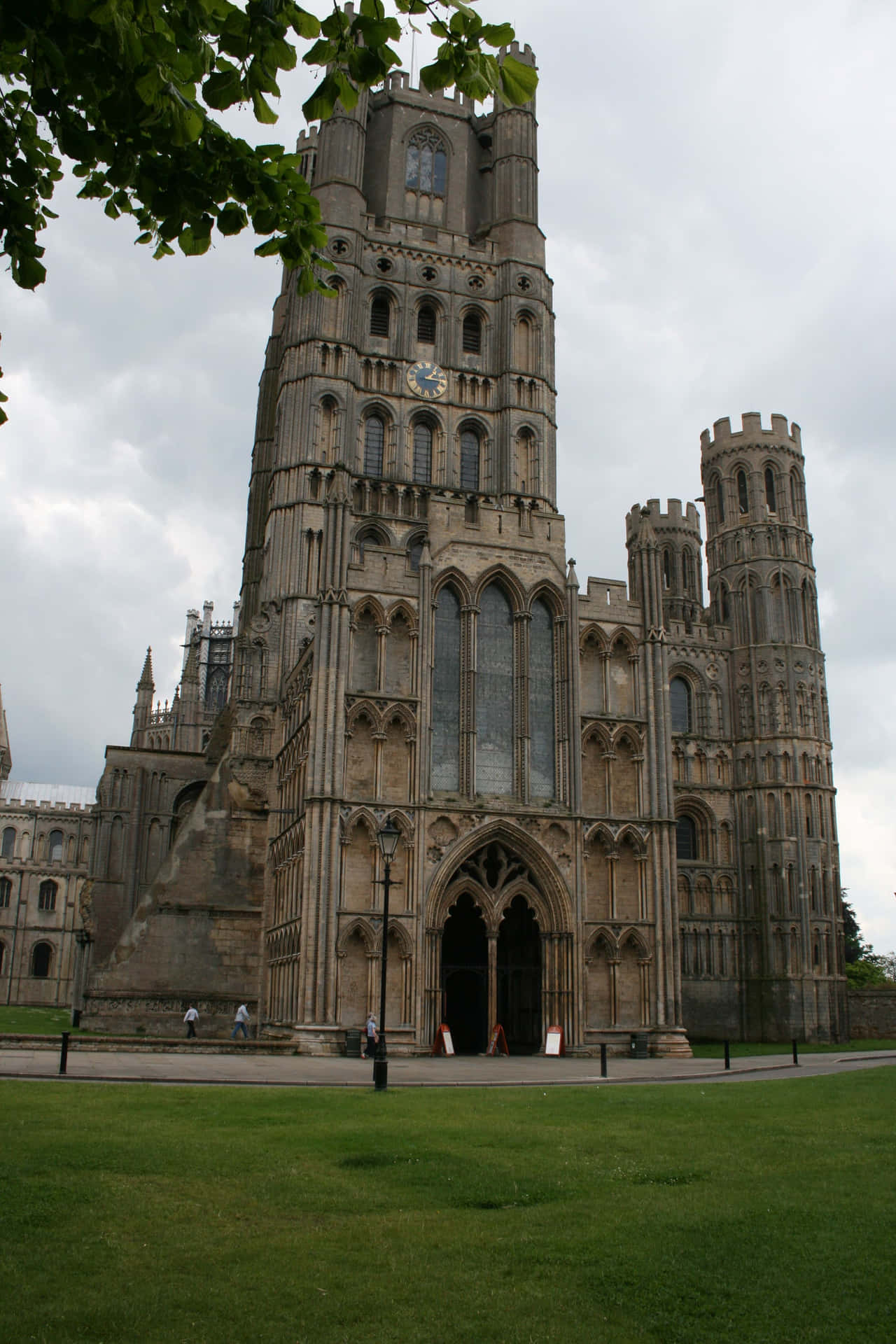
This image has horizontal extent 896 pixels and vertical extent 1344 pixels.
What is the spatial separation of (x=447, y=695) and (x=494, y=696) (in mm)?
1563

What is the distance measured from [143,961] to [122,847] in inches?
589

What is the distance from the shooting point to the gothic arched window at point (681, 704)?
209 ft

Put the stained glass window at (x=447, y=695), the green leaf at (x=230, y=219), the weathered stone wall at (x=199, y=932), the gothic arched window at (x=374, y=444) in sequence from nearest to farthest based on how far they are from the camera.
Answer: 1. the green leaf at (x=230, y=219)
2. the stained glass window at (x=447, y=695)
3. the weathered stone wall at (x=199, y=932)
4. the gothic arched window at (x=374, y=444)

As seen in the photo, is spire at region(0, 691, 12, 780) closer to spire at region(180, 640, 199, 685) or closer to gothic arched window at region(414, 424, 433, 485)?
spire at region(180, 640, 199, 685)

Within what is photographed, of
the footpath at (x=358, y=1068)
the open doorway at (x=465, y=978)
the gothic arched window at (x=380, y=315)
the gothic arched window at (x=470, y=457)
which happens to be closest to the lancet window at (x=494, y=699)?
the open doorway at (x=465, y=978)

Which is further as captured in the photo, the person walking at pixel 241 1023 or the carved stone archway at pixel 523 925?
the person walking at pixel 241 1023

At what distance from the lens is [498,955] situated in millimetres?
38750

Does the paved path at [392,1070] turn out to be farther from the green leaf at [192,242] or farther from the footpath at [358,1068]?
the green leaf at [192,242]

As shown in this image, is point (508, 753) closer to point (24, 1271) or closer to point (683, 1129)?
point (683, 1129)

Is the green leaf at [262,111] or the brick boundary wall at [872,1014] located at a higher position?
the green leaf at [262,111]

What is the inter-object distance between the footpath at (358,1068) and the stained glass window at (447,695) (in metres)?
8.04

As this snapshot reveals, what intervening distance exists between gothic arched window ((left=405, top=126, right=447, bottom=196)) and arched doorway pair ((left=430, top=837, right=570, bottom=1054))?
122 ft

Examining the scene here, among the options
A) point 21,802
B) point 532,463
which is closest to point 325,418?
point 532,463

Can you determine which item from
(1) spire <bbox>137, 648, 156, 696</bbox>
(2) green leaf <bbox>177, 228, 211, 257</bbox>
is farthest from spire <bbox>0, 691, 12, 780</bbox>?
(2) green leaf <bbox>177, 228, 211, 257</bbox>
